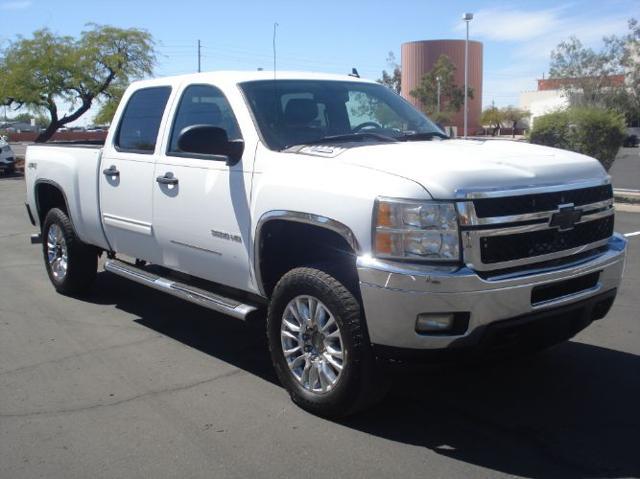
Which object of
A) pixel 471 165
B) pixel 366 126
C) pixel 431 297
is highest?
pixel 366 126

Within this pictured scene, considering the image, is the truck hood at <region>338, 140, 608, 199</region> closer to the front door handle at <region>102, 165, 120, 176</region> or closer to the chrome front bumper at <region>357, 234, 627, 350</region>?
the chrome front bumper at <region>357, 234, 627, 350</region>

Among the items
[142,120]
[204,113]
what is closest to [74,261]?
[142,120]

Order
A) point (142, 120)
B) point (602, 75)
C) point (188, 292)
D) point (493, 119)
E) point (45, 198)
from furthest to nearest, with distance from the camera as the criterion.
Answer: point (493, 119) → point (602, 75) → point (45, 198) → point (142, 120) → point (188, 292)

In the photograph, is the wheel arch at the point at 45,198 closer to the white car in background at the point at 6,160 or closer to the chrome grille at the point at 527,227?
the chrome grille at the point at 527,227

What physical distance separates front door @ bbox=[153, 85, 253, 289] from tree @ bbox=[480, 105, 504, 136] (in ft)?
269

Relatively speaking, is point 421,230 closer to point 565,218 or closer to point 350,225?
point 350,225

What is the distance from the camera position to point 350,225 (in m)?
3.83

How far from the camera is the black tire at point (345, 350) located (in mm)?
3871

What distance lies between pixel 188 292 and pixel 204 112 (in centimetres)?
136

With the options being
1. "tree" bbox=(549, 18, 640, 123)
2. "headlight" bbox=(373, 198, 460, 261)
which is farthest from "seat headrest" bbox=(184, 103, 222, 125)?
"tree" bbox=(549, 18, 640, 123)

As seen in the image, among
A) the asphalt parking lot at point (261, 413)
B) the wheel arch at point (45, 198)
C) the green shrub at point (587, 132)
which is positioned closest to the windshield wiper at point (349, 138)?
the asphalt parking lot at point (261, 413)

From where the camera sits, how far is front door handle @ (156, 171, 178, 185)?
520cm

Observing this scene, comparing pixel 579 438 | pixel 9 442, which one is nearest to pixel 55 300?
pixel 9 442

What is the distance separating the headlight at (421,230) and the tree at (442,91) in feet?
184
